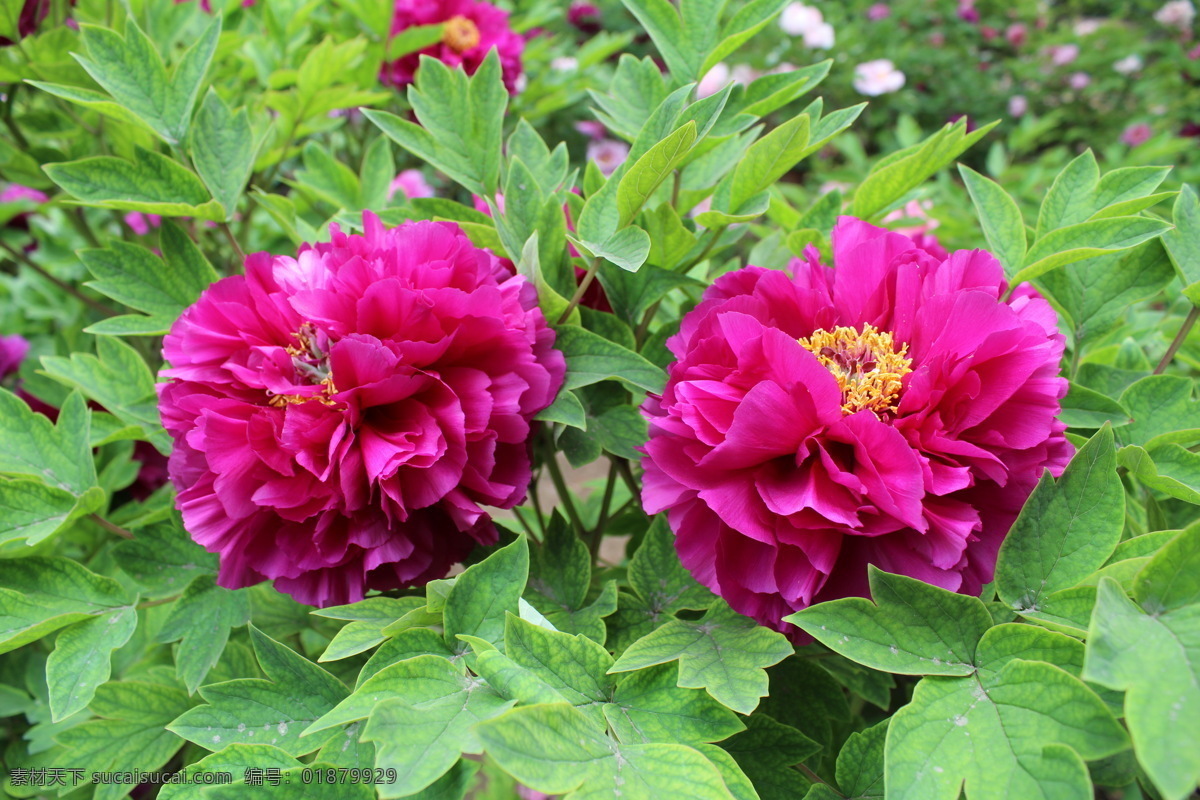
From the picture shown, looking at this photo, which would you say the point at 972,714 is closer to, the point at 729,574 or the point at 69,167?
the point at 729,574

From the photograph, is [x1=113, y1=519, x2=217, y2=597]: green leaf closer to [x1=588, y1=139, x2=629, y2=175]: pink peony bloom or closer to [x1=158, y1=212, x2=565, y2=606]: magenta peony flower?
[x1=158, y1=212, x2=565, y2=606]: magenta peony flower

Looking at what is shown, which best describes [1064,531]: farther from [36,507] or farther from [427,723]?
[36,507]

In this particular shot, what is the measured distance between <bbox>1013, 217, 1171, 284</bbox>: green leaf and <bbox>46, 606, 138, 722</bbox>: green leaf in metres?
0.73

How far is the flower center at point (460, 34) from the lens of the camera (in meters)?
1.39

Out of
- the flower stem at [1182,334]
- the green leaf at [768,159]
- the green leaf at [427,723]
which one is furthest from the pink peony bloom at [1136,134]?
the green leaf at [427,723]

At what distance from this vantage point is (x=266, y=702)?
1.83 feet

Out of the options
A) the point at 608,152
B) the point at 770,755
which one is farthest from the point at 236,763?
the point at 608,152

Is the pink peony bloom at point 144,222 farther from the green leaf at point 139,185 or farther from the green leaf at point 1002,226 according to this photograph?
the green leaf at point 1002,226

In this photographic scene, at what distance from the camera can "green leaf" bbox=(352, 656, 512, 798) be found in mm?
401

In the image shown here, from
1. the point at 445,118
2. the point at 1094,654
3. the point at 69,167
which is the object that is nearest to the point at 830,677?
the point at 1094,654

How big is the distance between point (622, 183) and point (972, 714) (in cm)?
37

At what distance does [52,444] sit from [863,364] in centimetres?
68

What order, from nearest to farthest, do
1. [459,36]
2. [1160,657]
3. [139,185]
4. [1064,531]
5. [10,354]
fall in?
[1160,657], [1064,531], [139,185], [10,354], [459,36]

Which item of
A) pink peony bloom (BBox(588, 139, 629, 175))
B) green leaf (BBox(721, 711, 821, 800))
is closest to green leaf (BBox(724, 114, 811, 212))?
green leaf (BBox(721, 711, 821, 800))
